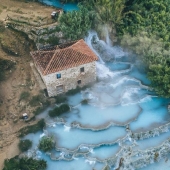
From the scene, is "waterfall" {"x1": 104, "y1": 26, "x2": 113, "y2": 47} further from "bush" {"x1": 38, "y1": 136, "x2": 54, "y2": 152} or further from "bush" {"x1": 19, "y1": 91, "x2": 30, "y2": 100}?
"bush" {"x1": 38, "y1": 136, "x2": 54, "y2": 152}

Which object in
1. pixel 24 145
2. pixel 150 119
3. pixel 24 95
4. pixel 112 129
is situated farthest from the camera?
pixel 24 95

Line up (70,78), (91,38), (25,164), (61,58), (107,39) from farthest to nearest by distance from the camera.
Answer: (107,39)
(91,38)
(70,78)
(61,58)
(25,164)

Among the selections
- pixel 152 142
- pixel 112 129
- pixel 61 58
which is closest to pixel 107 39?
pixel 61 58

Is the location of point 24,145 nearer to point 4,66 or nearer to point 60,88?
point 60,88

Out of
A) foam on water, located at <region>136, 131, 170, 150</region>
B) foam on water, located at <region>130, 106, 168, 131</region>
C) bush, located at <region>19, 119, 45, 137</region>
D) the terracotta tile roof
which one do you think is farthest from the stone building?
foam on water, located at <region>136, 131, 170, 150</region>

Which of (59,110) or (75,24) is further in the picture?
(75,24)

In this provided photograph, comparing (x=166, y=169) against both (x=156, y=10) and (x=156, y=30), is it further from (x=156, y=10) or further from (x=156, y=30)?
(x=156, y=10)

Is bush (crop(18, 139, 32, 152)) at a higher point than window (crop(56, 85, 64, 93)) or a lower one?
lower

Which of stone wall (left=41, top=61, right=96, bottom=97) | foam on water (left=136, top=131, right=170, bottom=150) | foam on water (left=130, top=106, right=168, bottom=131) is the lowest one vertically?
foam on water (left=136, top=131, right=170, bottom=150)

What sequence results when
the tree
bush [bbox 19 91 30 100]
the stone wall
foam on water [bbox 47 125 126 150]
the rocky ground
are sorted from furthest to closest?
the tree < bush [bbox 19 91 30 100] < the stone wall < the rocky ground < foam on water [bbox 47 125 126 150]
